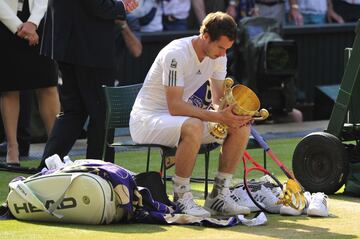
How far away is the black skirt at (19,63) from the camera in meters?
9.68

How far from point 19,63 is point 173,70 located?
2.67 metres

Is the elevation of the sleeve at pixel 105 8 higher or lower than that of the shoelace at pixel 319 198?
→ higher

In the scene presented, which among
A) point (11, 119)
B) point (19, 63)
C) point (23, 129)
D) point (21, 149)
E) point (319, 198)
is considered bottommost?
point (21, 149)

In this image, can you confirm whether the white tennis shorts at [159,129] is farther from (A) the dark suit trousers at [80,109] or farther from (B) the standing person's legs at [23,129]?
(B) the standing person's legs at [23,129]

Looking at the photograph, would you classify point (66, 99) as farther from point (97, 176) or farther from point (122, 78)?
point (122, 78)

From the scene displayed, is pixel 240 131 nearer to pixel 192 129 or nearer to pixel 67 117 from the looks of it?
pixel 192 129

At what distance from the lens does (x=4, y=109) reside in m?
9.80

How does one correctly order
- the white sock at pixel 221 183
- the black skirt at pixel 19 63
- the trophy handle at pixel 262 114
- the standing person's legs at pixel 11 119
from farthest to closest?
1. the standing person's legs at pixel 11 119
2. the black skirt at pixel 19 63
3. the white sock at pixel 221 183
4. the trophy handle at pixel 262 114

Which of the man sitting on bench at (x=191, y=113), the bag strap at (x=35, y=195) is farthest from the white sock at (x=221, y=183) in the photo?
the bag strap at (x=35, y=195)

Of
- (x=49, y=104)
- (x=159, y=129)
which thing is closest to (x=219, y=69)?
(x=159, y=129)

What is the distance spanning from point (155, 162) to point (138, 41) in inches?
132

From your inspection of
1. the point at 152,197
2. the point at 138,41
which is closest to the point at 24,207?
the point at 152,197

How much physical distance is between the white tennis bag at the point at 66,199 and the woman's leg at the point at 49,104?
2933 millimetres

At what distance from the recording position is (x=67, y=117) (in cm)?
909
